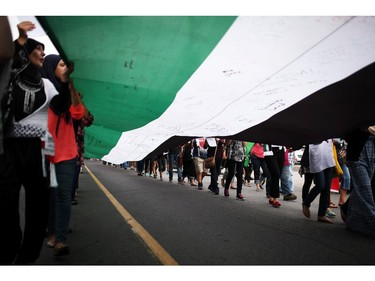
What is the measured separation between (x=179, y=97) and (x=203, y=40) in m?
1.07

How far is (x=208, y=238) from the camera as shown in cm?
375

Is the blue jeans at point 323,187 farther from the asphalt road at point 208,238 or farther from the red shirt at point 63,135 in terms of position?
the red shirt at point 63,135

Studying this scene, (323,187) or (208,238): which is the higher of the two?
(323,187)

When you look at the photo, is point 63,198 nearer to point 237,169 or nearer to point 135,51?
point 135,51

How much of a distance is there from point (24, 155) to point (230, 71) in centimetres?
198

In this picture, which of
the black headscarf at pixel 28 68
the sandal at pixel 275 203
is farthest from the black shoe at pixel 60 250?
the sandal at pixel 275 203

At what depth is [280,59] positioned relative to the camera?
286cm

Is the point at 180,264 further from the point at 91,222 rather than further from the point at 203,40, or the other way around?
the point at 91,222

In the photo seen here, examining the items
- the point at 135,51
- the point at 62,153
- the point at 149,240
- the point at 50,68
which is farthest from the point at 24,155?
the point at 149,240

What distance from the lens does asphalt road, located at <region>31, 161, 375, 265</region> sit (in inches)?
116

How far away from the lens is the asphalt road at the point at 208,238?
2949 millimetres

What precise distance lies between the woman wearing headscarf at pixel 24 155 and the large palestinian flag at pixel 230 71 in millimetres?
405

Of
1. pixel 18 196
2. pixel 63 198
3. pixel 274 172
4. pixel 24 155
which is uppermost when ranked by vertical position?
pixel 24 155

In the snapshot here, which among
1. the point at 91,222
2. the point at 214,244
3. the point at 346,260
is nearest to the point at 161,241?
the point at 214,244
